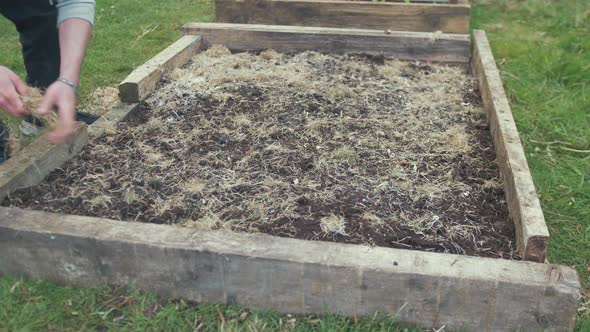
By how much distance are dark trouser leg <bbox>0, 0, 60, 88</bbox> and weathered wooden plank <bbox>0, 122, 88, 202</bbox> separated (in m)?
1.22

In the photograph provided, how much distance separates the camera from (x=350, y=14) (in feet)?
16.9

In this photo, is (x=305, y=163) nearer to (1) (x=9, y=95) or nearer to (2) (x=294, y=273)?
(2) (x=294, y=273)

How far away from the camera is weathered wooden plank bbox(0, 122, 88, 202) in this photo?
2592 millimetres

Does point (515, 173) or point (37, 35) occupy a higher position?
point (37, 35)

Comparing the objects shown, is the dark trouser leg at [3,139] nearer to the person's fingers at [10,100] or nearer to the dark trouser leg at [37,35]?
the dark trouser leg at [37,35]

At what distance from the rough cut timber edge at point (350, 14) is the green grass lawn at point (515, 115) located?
28.5 inches

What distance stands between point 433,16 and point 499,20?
2.39m

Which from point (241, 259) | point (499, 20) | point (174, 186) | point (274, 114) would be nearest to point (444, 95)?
point (274, 114)

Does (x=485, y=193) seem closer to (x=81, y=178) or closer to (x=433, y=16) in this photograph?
(x=81, y=178)

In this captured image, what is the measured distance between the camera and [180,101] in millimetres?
3664

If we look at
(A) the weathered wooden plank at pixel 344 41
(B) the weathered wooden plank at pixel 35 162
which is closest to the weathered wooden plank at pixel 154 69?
(A) the weathered wooden plank at pixel 344 41

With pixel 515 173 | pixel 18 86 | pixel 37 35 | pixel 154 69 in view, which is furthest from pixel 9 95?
pixel 515 173

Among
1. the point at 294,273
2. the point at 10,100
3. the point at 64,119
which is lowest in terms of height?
the point at 294,273

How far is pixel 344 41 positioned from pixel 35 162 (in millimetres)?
2576
